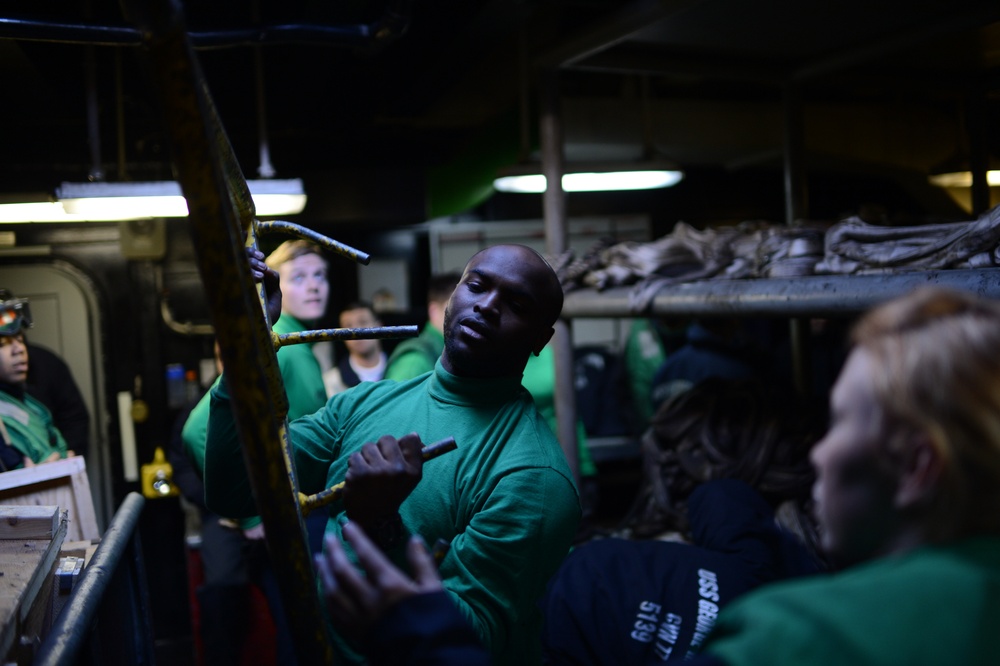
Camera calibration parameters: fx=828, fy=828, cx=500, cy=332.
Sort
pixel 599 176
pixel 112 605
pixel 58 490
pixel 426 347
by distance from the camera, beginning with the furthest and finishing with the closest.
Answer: pixel 599 176, pixel 426 347, pixel 58 490, pixel 112 605

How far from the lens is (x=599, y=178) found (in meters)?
4.73

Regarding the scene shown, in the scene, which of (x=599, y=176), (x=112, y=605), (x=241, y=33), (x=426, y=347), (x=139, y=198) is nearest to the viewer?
(x=112, y=605)

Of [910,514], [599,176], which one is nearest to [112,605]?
[910,514]

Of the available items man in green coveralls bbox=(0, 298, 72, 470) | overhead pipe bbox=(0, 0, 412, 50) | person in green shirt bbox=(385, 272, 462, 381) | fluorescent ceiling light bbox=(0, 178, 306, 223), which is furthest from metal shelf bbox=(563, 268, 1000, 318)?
man in green coveralls bbox=(0, 298, 72, 470)

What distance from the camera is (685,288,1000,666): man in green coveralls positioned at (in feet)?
2.41

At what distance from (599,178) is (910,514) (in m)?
4.08

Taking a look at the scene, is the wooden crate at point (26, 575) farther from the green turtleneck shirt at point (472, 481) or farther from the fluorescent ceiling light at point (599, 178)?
the fluorescent ceiling light at point (599, 178)

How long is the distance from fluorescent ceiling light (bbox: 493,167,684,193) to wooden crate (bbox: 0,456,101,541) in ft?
8.32

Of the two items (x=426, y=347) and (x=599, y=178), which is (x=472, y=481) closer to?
(x=426, y=347)

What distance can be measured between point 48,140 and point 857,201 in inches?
268

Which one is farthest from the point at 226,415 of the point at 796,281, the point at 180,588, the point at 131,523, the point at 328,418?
the point at 180,588

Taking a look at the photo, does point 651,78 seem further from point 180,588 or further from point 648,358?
point 180,588

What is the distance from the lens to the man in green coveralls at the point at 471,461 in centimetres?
142

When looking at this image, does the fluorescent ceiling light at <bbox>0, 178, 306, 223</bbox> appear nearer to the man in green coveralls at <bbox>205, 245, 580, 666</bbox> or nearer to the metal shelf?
the metal shelf
